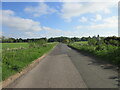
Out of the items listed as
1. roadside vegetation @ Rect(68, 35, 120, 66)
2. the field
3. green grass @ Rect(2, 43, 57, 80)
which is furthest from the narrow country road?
roadside vegetation @ Rect(68, 35, 120, 66)

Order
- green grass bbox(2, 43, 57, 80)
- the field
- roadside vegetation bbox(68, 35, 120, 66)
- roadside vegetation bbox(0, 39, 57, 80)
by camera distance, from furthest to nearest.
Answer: roadside vegetation bbox(68, 35, 120, 66), the field, roadside vegetation bbox(0, 39, 57, 80), green grass bbox(2, 43, 57, 80)

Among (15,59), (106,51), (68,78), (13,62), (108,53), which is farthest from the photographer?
(106,51)

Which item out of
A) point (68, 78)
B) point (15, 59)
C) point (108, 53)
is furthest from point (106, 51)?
point (68, 78)

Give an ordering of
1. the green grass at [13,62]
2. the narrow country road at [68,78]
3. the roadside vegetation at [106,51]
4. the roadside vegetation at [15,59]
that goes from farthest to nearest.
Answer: the roadside vegetation at [106,51] < the roadside vegetation at [15,59] < the green grass at [13,62] < the narrow country road at [68,78]

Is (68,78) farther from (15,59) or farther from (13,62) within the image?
(15,59)

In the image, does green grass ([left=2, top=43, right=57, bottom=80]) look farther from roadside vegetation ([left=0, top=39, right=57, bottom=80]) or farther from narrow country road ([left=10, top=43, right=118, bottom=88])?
narrow country road ([left=10, top=43, right=118, bottom=88])

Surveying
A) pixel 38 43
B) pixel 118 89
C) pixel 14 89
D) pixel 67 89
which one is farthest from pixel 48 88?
pixel 38 43

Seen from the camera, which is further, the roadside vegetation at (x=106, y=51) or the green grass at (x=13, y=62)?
the roadside vegetation at (x=106, y=51)

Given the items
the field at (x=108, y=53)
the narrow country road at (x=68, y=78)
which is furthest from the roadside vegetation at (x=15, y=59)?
the field at (x=108, y=53)

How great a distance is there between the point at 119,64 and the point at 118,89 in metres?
6.06

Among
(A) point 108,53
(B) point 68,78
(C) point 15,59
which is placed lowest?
(B) point 68,78

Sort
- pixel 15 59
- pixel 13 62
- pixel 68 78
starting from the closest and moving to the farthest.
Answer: pixel 68 78
pixel 13 62
pixel 15 59

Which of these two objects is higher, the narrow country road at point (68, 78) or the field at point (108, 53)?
the field at point (108, 53)

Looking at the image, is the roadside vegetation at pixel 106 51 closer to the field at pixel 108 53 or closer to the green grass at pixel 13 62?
the field at pixel 108 53
